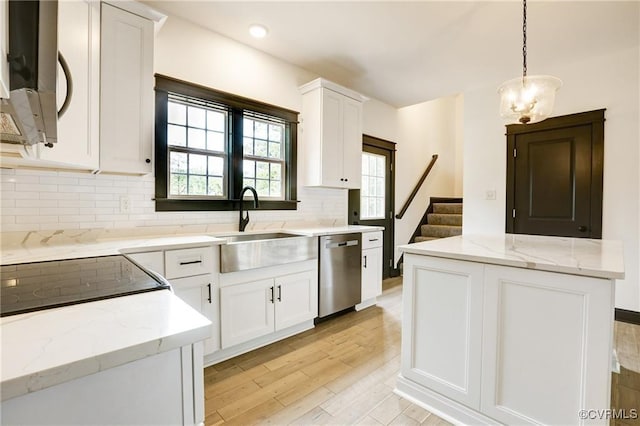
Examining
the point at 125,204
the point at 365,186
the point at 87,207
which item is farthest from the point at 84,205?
the point at 365,186

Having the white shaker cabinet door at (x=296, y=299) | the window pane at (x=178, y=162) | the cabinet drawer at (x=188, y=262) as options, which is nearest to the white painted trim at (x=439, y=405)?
the white shaker cabinet door at (x=296, y=299)

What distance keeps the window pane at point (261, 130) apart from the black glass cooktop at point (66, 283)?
2051mm

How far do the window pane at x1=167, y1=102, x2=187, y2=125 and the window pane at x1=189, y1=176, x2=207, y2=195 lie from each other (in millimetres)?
488

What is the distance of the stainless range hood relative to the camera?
692 millimetres

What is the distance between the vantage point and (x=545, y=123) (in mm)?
3623

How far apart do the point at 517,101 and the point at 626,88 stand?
2.31m

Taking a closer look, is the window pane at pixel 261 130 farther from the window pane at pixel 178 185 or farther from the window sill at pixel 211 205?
the window pane at pixel 178 185

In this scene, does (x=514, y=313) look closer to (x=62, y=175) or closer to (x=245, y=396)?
(x=245, y=396)

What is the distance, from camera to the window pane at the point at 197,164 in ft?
8.79

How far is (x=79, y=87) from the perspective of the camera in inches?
67.1

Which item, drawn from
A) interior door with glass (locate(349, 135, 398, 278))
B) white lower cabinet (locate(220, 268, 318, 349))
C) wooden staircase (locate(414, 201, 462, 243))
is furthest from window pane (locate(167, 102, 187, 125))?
wooden staircase (locate(414, 201, 462, 243))

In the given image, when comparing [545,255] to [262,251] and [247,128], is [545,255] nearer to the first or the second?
[262,251]

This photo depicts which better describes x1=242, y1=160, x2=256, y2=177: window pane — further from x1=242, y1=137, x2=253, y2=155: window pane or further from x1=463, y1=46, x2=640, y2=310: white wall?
x1=463, y1=46, x2=640, y2=310: white wall

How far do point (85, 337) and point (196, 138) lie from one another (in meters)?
2.38
